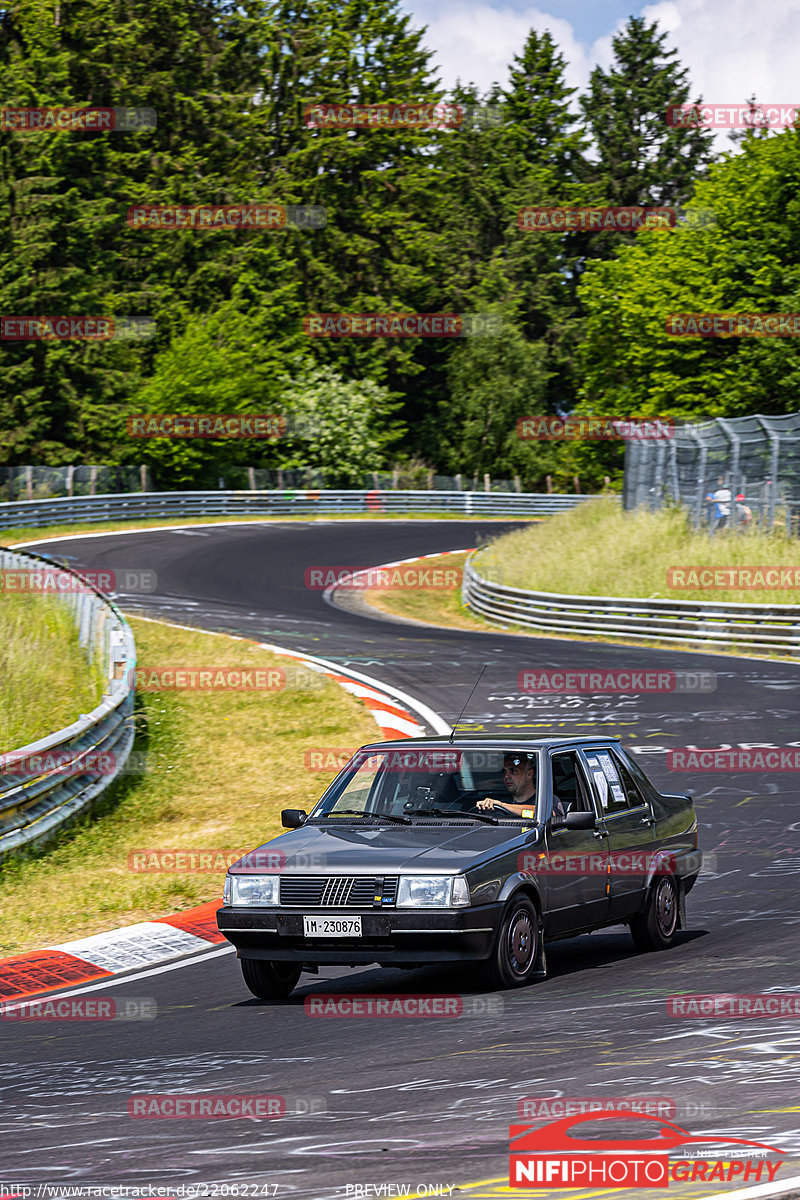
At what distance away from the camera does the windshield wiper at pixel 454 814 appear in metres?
8.65

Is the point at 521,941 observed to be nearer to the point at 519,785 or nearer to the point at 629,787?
the point at 519,785

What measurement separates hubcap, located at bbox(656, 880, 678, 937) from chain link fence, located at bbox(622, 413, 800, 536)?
22.5 meters

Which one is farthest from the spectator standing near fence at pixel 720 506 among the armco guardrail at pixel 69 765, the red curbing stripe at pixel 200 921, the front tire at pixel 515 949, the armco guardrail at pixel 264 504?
the front tire at pixel 515 949

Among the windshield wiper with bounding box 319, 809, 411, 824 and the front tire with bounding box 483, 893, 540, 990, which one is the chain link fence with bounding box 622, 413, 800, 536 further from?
the front tire with bounding box 483, 893, 540, 990

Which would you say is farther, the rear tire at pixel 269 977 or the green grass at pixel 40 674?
the green grass at pixel 40 674

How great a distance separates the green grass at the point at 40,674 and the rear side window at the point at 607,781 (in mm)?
6709

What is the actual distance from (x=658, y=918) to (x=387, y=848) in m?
2.27

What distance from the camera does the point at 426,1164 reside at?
5047 mm

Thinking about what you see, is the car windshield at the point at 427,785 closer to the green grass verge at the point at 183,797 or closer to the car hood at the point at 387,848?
the car hood at the point at 387,848

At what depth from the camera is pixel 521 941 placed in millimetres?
8180

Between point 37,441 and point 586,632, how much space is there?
3951 cm

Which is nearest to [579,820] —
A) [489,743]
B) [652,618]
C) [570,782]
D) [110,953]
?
[570,782]

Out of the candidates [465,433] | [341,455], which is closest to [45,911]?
[341,455]

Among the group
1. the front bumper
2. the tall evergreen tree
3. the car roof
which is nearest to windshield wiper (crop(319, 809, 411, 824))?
the car roof
